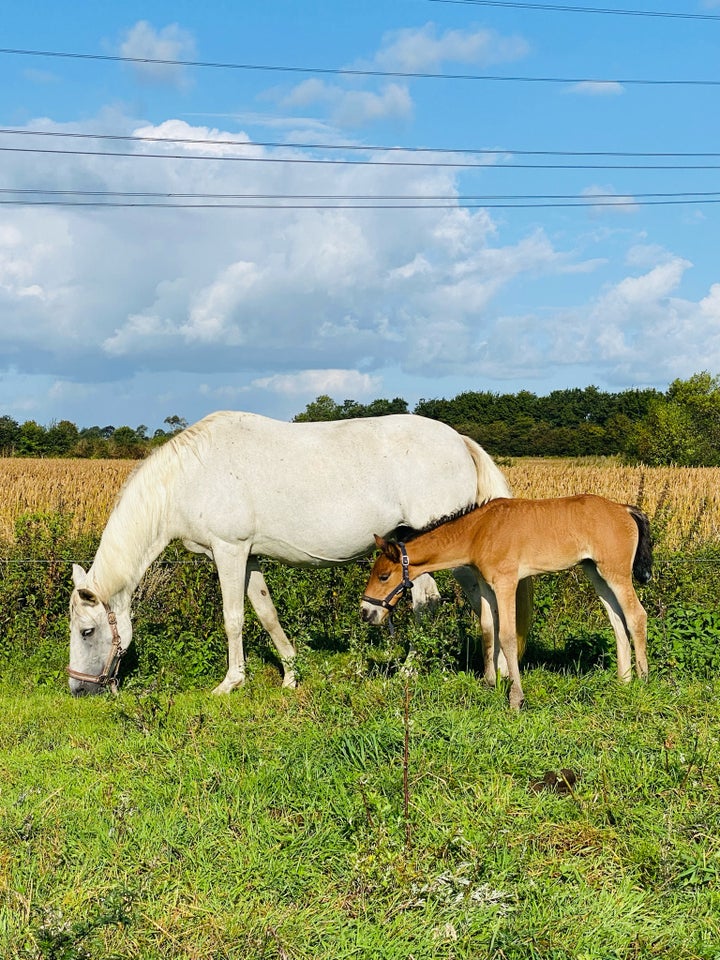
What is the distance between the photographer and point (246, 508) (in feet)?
26.1

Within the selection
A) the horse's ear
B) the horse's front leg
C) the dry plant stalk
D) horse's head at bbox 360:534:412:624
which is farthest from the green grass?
the dry plant stalk

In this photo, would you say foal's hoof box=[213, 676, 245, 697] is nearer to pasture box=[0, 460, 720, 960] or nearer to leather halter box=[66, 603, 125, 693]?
pasture box=[0, 460, 720, 960]

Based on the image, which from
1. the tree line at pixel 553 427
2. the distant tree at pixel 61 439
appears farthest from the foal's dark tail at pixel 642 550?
the distant tree at pixel 61 439

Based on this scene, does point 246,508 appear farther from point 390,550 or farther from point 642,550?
point 642,550

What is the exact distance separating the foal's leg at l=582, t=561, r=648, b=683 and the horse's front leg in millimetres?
2999

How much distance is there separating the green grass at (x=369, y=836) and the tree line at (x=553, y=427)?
124 feet

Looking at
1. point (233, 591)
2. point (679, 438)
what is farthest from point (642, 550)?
point (679, 438)

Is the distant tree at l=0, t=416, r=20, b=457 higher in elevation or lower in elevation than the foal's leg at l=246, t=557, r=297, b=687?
higher

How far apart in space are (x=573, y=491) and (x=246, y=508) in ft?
56.1

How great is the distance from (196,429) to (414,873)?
514 centimetres

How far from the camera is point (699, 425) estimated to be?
57.5 m

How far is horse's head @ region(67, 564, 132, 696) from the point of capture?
8047mm

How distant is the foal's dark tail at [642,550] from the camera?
734 cm

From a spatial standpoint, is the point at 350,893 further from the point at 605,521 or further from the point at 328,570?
the point at 328,570
